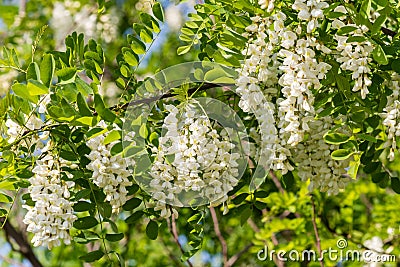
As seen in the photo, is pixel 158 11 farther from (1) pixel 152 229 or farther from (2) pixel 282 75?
(1) pixel 152 229

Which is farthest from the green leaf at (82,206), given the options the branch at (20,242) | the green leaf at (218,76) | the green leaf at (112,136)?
the branch at (20,242)

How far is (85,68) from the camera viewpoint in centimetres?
96

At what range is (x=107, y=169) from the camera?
88 cm

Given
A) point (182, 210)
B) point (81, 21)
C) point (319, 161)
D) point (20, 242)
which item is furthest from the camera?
point (81, 21)

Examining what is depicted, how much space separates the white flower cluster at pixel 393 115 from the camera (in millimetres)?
932

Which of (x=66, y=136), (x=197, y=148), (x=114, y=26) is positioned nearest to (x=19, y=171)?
(x=66, y=136)

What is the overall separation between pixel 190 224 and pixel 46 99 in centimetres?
28

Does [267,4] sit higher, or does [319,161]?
[267,4]

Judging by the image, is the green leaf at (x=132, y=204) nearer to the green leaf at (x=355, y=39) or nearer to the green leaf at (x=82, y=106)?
the green leaf at (x=82, y=106)

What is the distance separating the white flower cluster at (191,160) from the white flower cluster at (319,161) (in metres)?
0.17

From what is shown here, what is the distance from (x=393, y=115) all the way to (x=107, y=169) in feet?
1.27

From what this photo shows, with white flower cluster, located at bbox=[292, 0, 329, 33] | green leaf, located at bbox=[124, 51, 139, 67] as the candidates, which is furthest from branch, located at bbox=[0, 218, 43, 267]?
white flower cluster, located at bbox=[292, 0, 329, 33]

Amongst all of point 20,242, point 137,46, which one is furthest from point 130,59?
point 20,242

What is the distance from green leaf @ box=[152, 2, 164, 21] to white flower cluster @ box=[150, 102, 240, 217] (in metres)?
0.14
